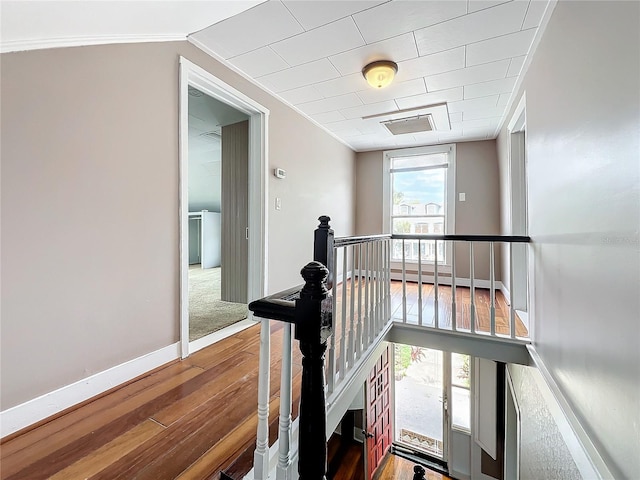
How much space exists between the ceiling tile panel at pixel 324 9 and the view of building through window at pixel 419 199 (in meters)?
3.30

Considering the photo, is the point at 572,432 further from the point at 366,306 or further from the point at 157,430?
the point at 157,430

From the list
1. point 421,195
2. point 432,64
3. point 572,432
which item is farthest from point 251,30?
point 421,195

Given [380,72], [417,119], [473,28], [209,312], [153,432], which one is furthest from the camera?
[417,119]

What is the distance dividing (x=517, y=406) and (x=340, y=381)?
2407 mm

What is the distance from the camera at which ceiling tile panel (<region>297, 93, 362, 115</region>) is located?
297 centimetres

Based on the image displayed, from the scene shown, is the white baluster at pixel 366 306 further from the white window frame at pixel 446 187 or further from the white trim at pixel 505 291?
the white window frame at pixel 446 187

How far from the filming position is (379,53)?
7.15 ft

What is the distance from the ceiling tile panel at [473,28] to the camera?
1765mm

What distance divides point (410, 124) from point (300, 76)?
172 centimetres

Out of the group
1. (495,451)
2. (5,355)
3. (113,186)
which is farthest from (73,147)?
(495,451)

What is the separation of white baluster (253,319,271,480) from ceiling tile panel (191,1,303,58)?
191cm

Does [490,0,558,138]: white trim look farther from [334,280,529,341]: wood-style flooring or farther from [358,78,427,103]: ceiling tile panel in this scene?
[334,280,529,341]: wood-style flooring

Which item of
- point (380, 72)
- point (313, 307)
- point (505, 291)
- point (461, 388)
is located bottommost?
point (461, 388)

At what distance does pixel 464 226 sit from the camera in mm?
4398
